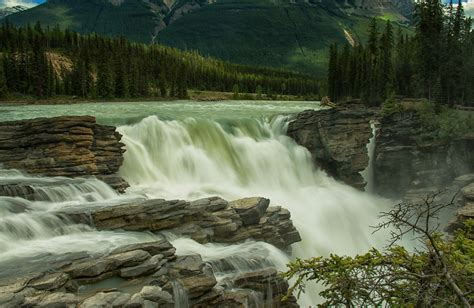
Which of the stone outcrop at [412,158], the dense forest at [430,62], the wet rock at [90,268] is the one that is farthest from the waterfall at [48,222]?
the dense forest at [430,62]

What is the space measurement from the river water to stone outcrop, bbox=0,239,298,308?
5.52 feet

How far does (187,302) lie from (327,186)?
2476cm

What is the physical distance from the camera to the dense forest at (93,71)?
97.1 metres

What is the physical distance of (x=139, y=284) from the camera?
12.7 meters

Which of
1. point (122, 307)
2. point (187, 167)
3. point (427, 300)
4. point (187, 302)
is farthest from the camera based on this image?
point (187, 167)

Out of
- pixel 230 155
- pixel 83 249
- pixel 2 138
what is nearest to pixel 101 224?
pixel 83 249

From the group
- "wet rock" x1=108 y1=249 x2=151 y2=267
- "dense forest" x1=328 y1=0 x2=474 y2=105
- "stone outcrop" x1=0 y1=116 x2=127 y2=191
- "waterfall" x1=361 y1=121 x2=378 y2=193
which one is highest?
"dense forest" x1=328 y1=0 x2=474 y2=105

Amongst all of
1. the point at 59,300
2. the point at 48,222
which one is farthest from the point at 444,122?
the point at 59,300

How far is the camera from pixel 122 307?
36.7 ft

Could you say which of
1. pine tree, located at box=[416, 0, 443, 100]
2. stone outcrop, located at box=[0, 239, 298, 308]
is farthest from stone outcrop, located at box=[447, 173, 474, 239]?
pine tree, located at box=[416, 0, 443, 100]

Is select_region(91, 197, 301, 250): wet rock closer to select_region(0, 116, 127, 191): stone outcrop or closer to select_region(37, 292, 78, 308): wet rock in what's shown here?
select_region(0, 116, 127, 191): stone outcrop

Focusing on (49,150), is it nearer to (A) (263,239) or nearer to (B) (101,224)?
(B) (101,224)

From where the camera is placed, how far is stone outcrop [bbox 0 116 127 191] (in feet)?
77.8

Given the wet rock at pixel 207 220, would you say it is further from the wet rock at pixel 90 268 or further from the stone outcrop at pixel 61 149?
the stone outcrop at pixel 61 149
